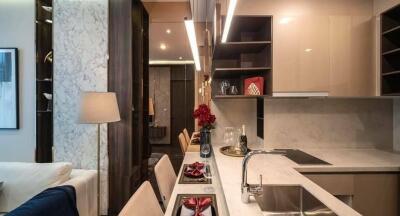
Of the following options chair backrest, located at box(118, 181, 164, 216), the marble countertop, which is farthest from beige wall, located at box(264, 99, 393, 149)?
chair backrest, located at box(118, 181, 164, 216)

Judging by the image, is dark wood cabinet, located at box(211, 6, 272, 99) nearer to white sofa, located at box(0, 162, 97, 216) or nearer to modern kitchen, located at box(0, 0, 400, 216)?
modern kitchen, located at box(0, 0, 400, 216)

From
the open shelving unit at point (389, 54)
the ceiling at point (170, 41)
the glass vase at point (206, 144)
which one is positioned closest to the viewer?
A: the open shelving unit at point (389, 54)

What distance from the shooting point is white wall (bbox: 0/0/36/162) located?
295 cm

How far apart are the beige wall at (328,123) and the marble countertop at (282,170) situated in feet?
0.46

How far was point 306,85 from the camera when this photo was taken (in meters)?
2.20

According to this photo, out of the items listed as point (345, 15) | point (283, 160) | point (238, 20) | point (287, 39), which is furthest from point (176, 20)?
point (283, 160)

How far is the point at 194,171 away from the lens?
1920 millimetres

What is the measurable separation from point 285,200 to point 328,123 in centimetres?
153

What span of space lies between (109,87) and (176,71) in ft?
15.0

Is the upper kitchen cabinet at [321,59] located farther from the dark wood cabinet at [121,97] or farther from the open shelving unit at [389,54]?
the dark wood cabinet at [121,97]

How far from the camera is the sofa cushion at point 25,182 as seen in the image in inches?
80.6

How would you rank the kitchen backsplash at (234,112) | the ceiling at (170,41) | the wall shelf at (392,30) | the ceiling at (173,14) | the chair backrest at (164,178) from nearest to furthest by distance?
the chair backrest at (164,178), the wall shelf at (392,30), the kitchen backsplash at (234,112), the ceiling at (173,14), the ceiling at (170,41)

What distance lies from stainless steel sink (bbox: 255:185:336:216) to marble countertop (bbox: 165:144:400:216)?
37 mm

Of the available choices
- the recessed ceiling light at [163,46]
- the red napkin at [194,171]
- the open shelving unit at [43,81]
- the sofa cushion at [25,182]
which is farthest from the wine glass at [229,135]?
the recessed ceiling light at [163,46]
